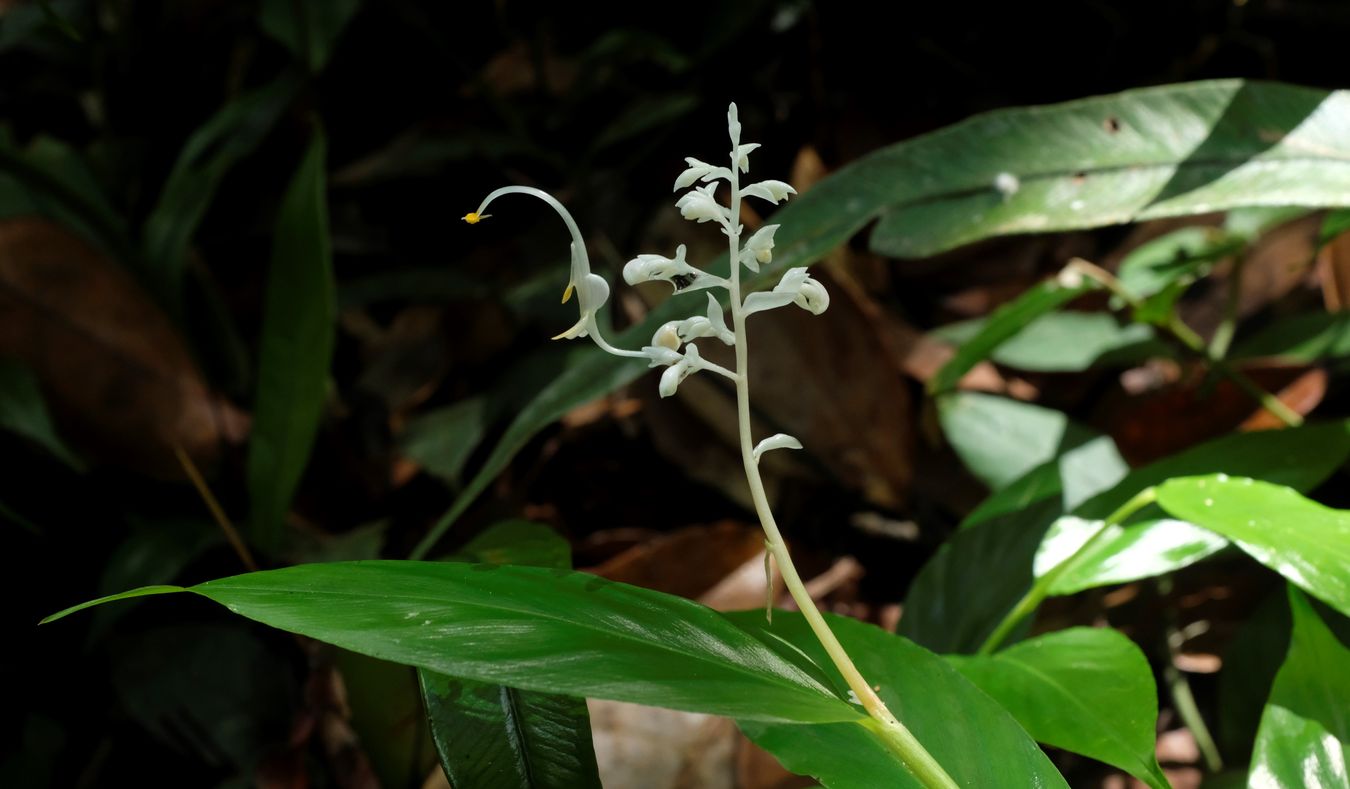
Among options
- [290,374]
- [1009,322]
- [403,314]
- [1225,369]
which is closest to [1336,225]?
[1225,369]

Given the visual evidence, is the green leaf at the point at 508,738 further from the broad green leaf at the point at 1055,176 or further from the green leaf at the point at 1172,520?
the green leaf at the point at 1172,520

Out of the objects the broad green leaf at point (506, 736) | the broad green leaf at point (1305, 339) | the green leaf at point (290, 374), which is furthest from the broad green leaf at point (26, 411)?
the broad green leaf at point (1305, 339)

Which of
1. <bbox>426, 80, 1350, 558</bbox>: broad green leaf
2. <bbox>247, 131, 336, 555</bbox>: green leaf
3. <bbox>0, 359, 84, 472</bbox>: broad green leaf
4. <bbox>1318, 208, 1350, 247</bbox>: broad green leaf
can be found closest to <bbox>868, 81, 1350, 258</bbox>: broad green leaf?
<bbox>426, 80, 1350, 558</bbox>: broad green leaf

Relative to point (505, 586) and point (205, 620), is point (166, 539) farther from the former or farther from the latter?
point (505, 586)

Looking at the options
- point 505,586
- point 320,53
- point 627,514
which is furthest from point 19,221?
point 505,586

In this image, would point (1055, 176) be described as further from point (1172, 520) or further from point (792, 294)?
point (792, 294)

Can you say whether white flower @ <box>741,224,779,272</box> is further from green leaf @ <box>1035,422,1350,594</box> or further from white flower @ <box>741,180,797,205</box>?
green leaf @ <box>1035,422,1350,594</box>
